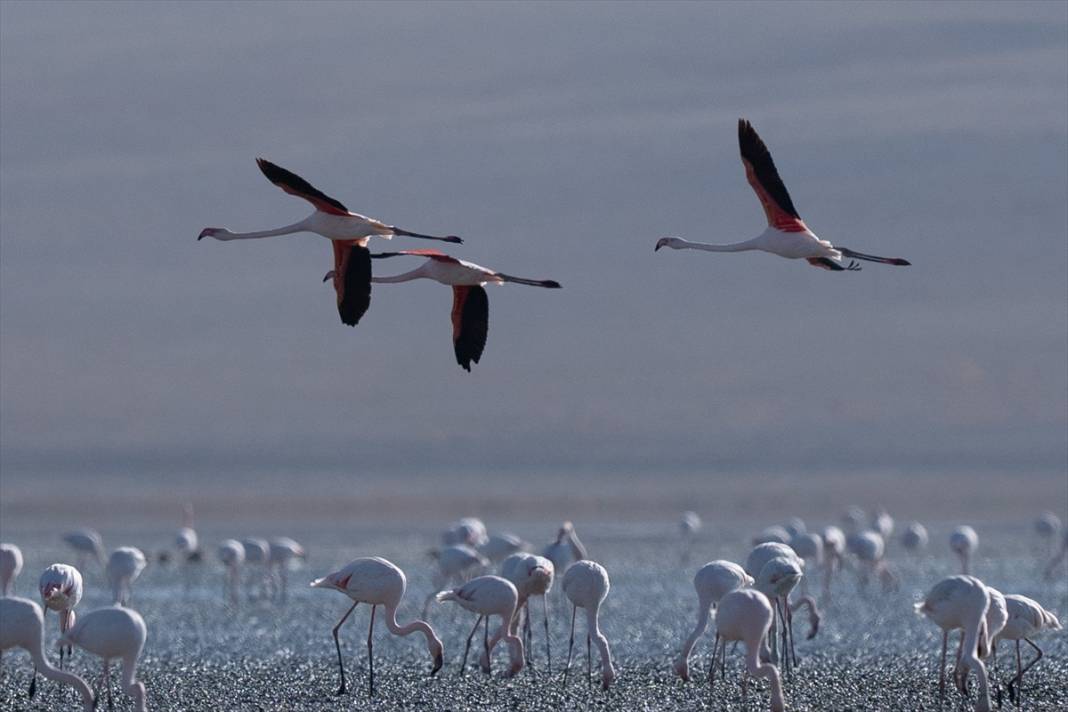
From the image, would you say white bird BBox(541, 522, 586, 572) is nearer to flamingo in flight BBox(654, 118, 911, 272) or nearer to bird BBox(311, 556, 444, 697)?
bird BBox(311, 556, 444, 697)

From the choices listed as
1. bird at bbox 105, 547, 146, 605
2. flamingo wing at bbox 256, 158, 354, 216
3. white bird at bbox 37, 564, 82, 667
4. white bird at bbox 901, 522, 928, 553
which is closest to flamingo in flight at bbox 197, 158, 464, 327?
flamingo wing at bbox 256, 158, 354, 216

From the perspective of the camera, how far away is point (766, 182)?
13.1 meters

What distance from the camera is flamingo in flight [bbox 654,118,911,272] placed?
1286cm

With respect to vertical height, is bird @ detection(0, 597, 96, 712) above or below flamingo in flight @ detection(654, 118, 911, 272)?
below

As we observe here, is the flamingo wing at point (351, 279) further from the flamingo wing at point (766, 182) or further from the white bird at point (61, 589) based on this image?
the white bird at point (61, 589)

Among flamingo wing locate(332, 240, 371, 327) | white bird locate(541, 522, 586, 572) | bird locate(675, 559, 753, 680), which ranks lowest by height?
white bird locate(541, 522, 586, 572)

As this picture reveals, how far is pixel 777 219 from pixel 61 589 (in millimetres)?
7003

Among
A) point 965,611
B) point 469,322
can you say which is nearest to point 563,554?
point 469,322

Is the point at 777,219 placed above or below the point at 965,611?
above

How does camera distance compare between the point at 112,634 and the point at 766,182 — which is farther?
the point at 766,182

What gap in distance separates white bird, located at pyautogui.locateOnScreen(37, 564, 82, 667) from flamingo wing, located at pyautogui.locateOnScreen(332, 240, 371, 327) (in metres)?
4.41

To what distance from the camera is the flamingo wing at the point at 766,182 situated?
42.2 feet

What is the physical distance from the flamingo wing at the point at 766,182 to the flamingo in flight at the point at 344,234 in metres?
2.26

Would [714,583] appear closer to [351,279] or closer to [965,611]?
[965,611]
